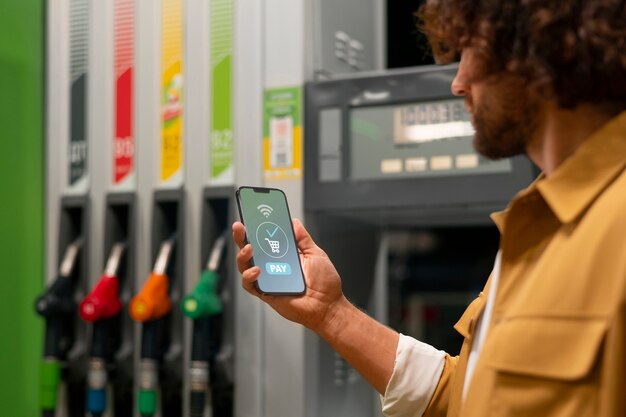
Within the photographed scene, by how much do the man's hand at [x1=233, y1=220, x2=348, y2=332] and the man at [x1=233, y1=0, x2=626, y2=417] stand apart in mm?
376

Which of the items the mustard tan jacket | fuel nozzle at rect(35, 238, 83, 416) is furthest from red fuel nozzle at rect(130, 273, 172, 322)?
the mustard tan jacket

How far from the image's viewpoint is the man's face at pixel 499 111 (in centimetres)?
109

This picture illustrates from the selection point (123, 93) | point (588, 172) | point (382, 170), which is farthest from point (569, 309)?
point (123, 93)

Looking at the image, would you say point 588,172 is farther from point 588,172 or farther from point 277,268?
point 277,268

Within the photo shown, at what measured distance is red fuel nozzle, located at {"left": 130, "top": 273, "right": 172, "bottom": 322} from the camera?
6.55ft

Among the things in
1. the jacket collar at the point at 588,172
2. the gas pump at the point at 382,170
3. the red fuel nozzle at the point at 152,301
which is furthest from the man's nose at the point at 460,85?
the red fuel nozzle at the point at 152,301

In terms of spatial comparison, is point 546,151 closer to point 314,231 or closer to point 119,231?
point 314,231

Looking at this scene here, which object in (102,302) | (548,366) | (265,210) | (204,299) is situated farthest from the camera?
(102,302)

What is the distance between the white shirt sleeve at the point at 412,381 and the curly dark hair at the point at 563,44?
61cm

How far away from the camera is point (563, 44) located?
1.02 metres

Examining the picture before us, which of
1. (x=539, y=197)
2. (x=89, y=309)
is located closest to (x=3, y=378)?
(x=89, y=309)

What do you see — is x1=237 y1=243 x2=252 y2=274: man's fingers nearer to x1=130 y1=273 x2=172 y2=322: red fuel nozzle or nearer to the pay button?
the pay button

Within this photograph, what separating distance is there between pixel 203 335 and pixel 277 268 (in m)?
0.55

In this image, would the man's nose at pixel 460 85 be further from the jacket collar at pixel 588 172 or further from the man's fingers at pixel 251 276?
the man's fingers at pixel 251 276
